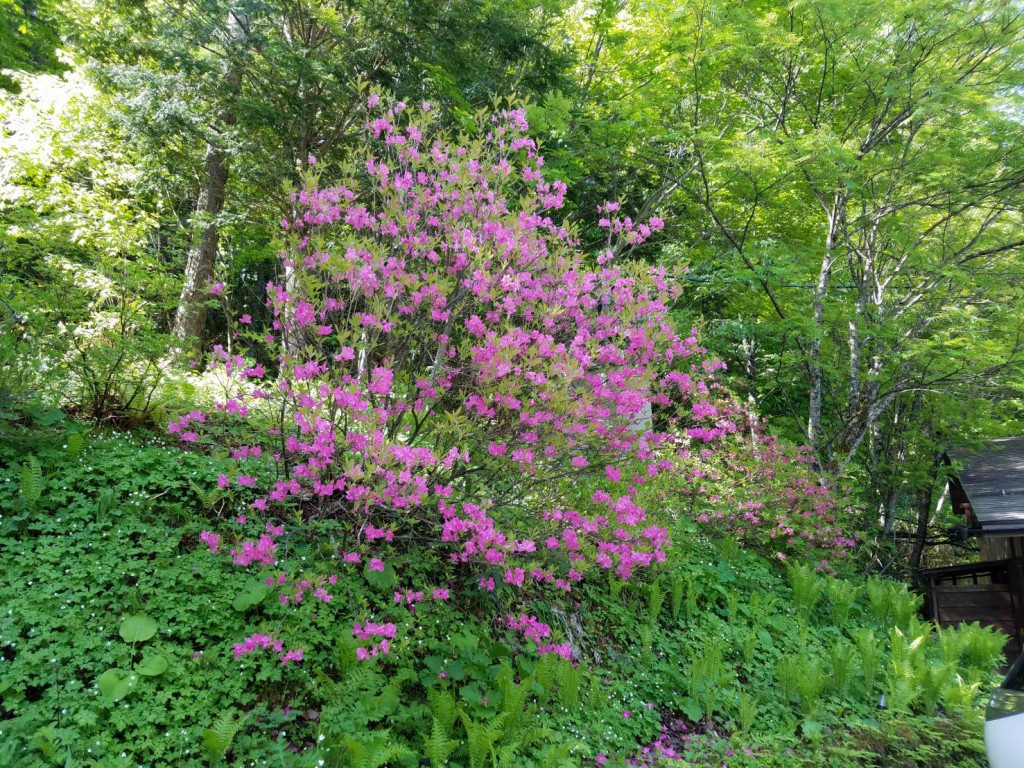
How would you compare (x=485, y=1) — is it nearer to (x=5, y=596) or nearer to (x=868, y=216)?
(x=868, y=216)

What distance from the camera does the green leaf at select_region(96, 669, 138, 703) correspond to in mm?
2604

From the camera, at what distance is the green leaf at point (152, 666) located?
273 centimetres

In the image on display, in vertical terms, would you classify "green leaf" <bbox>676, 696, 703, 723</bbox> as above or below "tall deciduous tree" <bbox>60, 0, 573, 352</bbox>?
below

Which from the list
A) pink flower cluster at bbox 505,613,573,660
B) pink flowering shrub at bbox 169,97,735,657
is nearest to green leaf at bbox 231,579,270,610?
pink flowering shrub at bbox 169,97,735,657

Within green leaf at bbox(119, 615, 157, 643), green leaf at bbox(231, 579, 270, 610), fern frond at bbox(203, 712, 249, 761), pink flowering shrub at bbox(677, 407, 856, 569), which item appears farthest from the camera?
pink flowering shrub at bbox(677, 407, 856, 569)

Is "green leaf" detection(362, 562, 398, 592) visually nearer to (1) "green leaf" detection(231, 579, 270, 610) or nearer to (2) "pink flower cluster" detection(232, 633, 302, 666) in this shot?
(1) "green leaf" detection(231, 579, 270, 610)

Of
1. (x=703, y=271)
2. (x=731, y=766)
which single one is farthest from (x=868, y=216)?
(x=731, y=766)

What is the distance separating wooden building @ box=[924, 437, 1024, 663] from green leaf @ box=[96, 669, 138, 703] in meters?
8.86

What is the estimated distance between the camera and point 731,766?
11.3 ft

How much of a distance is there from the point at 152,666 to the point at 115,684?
0.51 ft

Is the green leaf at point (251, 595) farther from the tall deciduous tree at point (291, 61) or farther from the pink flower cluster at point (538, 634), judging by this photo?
the tall deciduous tree at point (291, 61)

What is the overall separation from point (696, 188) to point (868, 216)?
8.18ft

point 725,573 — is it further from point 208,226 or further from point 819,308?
point 208,226

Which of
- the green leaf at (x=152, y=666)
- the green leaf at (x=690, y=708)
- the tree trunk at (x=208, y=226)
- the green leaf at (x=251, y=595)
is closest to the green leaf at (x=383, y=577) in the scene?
the green leaf at (x=251, y=595)
